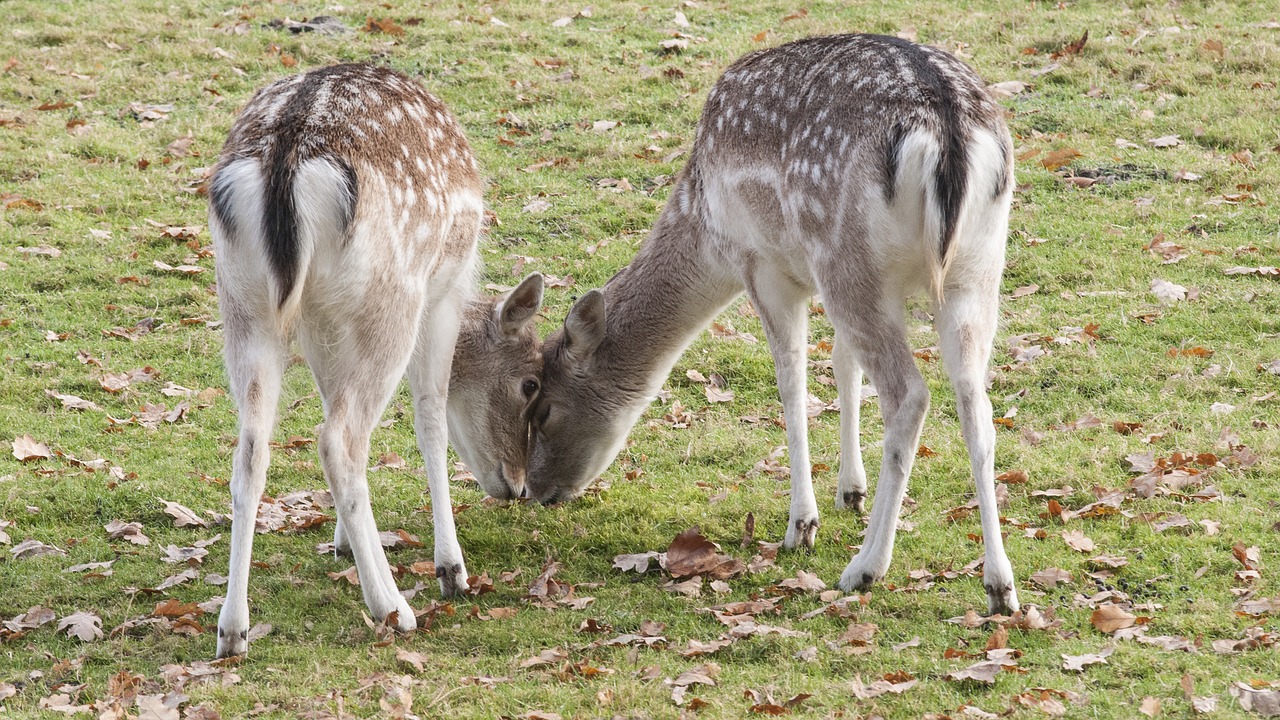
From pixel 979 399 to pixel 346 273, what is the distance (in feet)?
7.31

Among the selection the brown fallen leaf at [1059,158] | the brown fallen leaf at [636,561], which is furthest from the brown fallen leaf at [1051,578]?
the brown fallen leaf at [1059,158]

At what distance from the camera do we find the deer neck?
19.1 ft

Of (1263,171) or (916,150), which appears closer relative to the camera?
(916,150)

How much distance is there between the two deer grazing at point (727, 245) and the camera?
439cm

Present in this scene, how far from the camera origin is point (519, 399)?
19.6 feet

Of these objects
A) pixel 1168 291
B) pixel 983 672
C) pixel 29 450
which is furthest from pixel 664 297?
pixel 1168 291

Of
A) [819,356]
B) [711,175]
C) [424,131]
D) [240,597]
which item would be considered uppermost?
[424,131]

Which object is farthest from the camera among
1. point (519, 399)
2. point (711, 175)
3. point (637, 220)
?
point (637, 220)

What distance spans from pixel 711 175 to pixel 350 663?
2.54 m

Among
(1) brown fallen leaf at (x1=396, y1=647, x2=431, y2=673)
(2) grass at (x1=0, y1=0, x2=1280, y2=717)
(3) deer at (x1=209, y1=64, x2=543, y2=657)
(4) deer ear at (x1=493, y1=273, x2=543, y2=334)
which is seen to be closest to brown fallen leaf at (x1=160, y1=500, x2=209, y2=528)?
(2) grass at (x1=0, y1=0, x2=1280, y2=717)

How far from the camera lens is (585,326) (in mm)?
5977

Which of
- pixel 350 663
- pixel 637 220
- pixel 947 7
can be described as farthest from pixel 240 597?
pixel 947 7

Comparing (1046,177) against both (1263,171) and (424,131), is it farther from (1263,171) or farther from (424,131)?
(424,131)

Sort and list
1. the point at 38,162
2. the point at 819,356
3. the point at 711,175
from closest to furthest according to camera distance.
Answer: the point at 711,175, the point at 819,356, the point at 38,162
